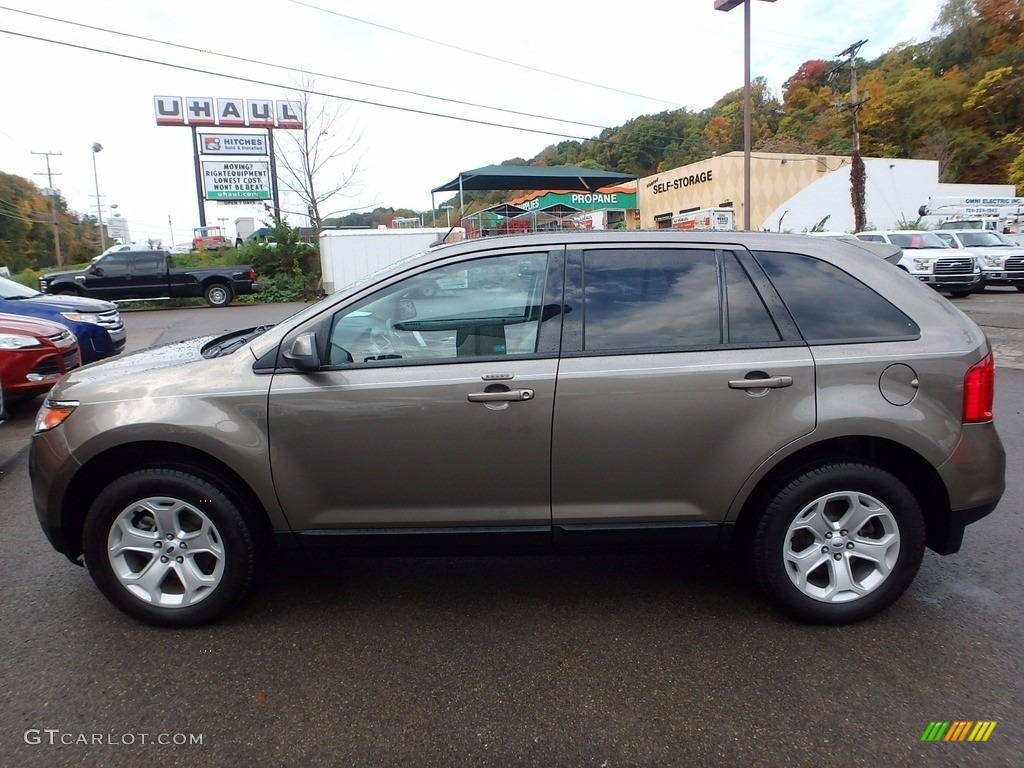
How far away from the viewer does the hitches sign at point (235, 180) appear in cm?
3566

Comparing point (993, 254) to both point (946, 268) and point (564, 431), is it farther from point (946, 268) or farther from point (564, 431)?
point (564, 431)

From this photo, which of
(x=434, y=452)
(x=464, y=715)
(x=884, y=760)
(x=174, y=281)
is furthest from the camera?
(x=174, y=281)

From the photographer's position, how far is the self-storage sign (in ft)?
117

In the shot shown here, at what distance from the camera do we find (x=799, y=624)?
10.3 feet

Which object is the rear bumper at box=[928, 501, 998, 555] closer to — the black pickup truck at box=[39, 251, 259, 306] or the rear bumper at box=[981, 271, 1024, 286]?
the rear bumper at box=[981, 271, 1024, 286]

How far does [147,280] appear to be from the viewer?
22.9 m

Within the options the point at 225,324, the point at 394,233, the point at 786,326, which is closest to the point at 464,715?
the point at 786,326

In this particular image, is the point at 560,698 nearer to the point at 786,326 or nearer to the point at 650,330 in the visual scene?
the point at 650,330

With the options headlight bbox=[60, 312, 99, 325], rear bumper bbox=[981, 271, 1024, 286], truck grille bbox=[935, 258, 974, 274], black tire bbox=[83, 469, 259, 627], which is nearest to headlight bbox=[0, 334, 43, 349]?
headlight bbox=[60, 312, 99, 325]

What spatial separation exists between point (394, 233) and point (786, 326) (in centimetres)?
2240

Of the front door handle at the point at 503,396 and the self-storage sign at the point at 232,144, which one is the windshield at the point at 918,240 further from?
the self-storage sign at the point at 232,144

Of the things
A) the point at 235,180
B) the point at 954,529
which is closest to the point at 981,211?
the point at 954,529

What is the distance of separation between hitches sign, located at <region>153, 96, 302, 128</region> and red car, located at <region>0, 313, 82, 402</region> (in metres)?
30.7

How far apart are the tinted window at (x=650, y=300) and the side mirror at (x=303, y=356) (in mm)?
1179
